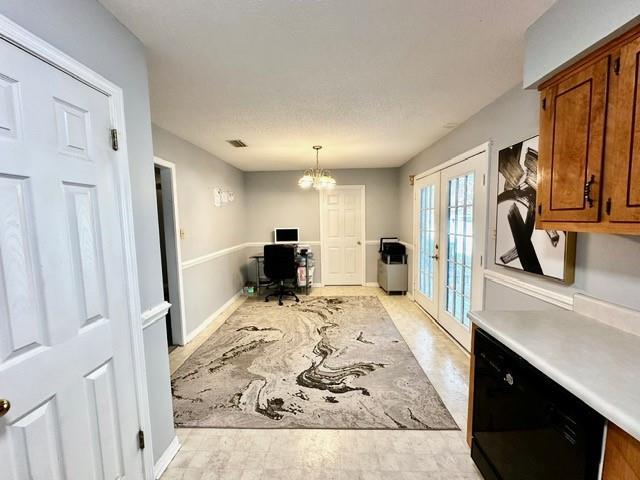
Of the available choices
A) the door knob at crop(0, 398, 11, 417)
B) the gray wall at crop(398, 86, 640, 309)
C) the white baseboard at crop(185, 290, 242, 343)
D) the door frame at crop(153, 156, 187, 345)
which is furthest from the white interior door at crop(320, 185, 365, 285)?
the door knob at crop(0, 398, 11, 417)

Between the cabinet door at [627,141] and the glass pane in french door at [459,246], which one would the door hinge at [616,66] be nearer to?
the cabinet door at [627,141]

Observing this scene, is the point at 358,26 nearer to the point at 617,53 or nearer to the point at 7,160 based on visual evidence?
the point at 617,53

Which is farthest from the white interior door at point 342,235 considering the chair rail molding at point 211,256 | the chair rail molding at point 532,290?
the chair rail molding at point 532,290

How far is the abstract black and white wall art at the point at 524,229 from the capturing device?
169 centimetres

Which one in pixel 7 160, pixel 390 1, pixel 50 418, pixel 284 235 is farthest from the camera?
pixel 284 235

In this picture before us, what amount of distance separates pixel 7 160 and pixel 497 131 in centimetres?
293

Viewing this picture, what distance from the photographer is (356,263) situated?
19.1 feet

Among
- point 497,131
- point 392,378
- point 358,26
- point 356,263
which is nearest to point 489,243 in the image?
point 497,131

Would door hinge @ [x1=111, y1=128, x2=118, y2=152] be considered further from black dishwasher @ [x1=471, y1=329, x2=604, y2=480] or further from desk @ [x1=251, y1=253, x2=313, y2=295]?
desk @ [x1=251, y1=253, x2=313, y2=295]

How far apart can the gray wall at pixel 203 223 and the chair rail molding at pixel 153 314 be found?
1.73 meters

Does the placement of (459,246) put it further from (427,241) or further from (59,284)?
(59,284)

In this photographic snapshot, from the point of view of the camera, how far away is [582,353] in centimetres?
113

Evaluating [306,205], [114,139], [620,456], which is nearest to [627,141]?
[620,456]

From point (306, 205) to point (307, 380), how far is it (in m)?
3.79
